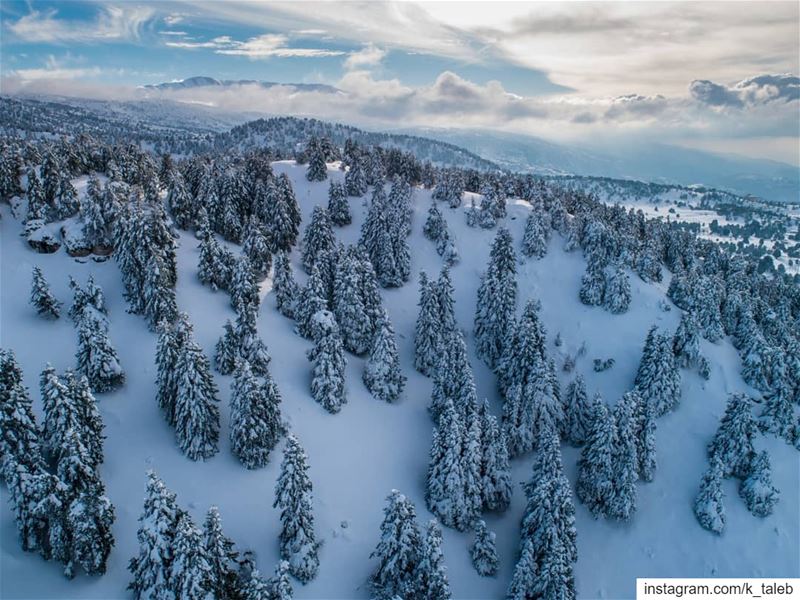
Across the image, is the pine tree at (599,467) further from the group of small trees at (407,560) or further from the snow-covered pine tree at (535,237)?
the snow-covered pine tree at (535,237)

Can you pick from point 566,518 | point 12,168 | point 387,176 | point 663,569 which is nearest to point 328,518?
point 566,518

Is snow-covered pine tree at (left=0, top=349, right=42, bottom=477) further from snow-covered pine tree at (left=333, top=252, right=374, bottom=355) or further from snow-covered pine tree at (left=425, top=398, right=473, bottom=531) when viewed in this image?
snow-covered pine tree at (left=333, top=252, right=374, bottom=355)

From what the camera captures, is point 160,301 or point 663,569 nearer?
point 663,569

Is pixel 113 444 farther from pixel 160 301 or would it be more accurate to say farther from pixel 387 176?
pixel 387 176

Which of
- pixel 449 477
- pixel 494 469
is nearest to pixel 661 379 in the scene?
pixel 494 469

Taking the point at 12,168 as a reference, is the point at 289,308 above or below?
below

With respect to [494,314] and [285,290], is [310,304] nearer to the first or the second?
[285,290]
